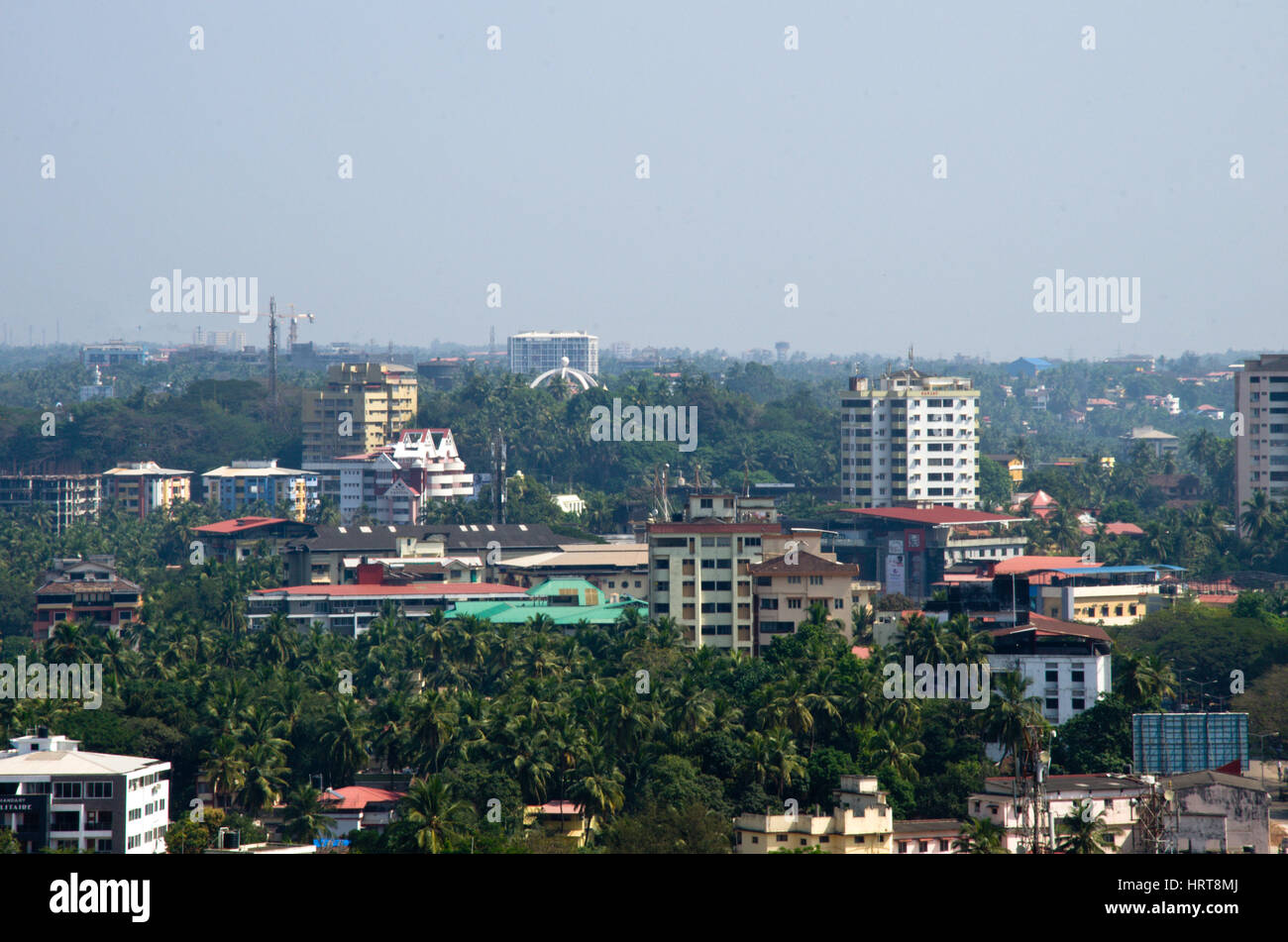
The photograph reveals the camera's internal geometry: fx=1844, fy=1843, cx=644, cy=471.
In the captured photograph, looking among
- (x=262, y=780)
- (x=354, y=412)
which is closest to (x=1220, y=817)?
(x=262, y=780)

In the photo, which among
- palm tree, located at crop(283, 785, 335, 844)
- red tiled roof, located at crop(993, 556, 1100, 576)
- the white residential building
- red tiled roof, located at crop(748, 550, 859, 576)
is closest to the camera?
palm tree, located at crop(283, 785, 335, 844)

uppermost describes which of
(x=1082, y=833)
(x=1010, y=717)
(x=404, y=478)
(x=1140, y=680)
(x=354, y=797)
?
(x=404, y=478)

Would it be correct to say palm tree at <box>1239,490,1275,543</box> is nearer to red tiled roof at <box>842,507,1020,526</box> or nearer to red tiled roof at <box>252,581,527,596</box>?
red tiled roof at <box>842,507,1020,526</box>

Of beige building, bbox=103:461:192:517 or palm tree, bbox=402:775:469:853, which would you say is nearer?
palm tree, bbox=402:775:469:853

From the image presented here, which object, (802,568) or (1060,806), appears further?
(802,568)

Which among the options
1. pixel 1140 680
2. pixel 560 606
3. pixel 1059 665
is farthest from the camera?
pixel 560 606

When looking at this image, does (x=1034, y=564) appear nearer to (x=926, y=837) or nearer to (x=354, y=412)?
(x=926, y=837)

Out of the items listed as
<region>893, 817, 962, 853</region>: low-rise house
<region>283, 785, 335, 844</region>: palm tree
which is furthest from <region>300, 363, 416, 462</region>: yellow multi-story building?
<region>893, 817, 962, 853</region>: low-rise house

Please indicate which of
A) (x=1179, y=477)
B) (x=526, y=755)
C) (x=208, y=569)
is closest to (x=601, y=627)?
(x=526, y=755)
